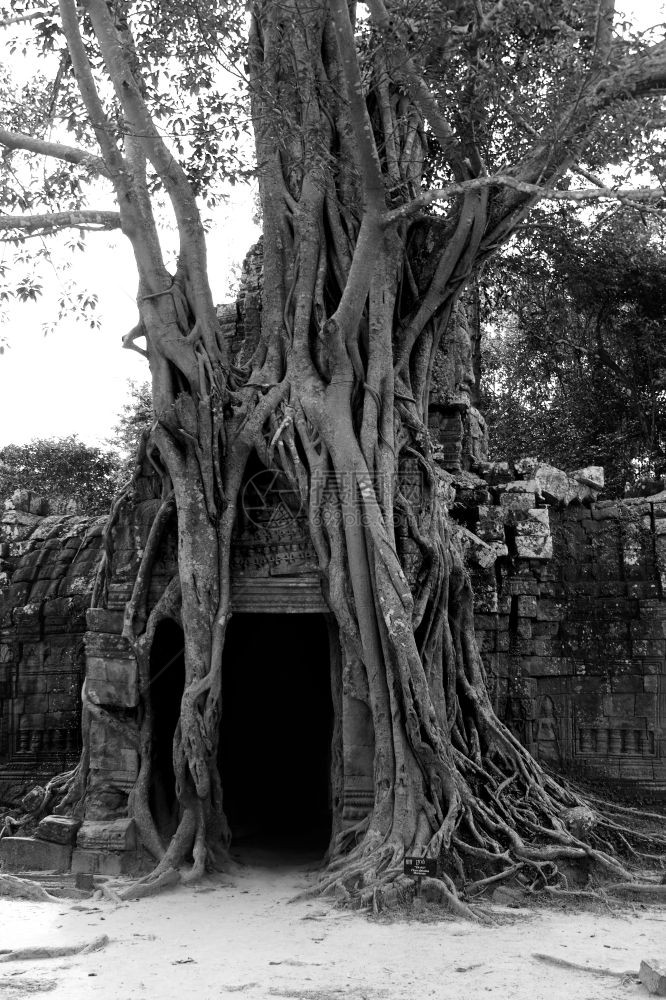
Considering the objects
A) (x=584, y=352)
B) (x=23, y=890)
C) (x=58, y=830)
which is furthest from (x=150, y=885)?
(x=584, y=352)

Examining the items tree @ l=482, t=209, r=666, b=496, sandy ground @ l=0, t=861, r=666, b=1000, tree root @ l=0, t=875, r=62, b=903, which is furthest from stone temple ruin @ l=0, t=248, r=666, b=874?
tree @ l=482, t=209, r=666, b=496

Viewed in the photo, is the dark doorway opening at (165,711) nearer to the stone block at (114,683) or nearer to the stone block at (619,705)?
the stone block at (114,683)

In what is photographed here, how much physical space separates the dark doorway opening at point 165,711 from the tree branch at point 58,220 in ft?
9.86

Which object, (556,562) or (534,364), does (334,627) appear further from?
(534,364)

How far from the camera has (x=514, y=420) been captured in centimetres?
1295

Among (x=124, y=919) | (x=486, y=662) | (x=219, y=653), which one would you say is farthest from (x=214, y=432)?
(x=124, y=919)

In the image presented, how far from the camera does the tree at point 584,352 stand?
1114 cm

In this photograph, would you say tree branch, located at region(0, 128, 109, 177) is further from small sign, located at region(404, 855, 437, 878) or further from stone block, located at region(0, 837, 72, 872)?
small sign, located at region(404, 855, 437, 878)

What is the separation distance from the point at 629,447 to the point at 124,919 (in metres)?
8.23

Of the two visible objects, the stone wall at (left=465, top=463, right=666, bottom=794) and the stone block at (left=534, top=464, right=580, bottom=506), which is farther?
the stone block at (left=534, top=464, right=580, bottom=506)

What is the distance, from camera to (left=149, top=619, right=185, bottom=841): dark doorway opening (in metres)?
6.91

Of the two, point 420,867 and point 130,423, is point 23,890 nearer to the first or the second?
point 420,867

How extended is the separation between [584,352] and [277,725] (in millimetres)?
5747

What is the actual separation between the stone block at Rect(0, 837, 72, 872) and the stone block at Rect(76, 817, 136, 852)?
13 centimetres
